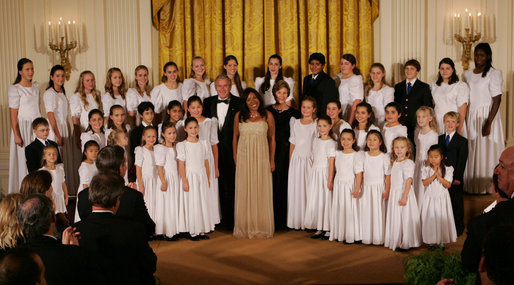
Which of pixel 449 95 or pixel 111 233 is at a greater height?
pixel 449 95

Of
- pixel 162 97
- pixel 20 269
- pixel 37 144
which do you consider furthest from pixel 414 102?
pixel 20 269

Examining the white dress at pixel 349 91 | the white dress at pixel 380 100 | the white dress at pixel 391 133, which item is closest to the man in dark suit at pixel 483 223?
the white dress at pixel 391 133

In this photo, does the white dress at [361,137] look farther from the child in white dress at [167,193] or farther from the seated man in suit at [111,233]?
the seated man in suit at [111,233]

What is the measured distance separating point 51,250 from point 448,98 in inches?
222

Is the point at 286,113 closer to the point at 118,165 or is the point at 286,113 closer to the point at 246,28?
the point at 246,28

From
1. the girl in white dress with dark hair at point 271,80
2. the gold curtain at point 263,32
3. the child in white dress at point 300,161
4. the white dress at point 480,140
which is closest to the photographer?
the child in white dress at point 300,161

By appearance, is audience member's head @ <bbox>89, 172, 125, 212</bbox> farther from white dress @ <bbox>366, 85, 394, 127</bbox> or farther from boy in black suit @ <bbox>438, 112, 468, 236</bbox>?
white dress @ <bbox>366, 85, 394, 127</bbox>

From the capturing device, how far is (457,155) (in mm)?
6816

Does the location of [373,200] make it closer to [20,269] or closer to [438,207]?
[438,207]

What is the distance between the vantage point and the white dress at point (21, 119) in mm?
7688

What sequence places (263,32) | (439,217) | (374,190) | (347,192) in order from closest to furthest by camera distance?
(439,217), (374,190), (347,192), (263,32)

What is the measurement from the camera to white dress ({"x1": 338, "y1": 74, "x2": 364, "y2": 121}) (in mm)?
7586

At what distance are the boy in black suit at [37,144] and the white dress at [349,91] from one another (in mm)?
3415

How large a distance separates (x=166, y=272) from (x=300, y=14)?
4.33 meters
